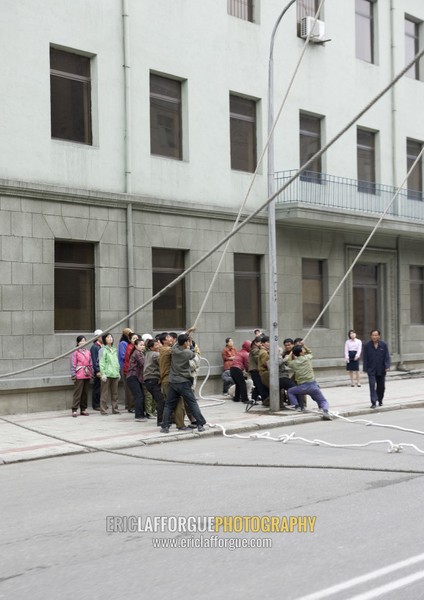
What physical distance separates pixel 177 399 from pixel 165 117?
335 inches

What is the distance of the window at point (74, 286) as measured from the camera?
18.2m

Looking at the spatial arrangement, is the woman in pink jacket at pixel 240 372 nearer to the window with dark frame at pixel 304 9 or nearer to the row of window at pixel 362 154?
the row of window at pixel 362 154

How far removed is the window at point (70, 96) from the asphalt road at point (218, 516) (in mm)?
8549

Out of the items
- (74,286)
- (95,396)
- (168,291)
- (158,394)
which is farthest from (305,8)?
(158,394)

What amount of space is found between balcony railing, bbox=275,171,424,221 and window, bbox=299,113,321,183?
6 centimetres

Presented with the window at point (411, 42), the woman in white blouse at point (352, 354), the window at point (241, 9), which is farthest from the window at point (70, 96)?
the window at point (411, 42)

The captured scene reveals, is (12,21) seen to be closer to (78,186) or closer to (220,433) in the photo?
(78,186)

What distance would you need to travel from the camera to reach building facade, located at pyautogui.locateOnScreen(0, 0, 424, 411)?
17469mm

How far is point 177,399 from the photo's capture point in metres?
14.8

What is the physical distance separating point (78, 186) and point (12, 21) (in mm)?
3650

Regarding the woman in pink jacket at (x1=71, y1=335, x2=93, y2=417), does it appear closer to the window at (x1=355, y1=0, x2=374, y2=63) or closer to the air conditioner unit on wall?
the air conditioner unit on wall

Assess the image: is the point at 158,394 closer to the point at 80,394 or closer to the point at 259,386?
the point at 80,394

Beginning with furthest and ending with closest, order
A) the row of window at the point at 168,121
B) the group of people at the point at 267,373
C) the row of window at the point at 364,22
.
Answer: the row of window at the point at 364,22 < the row of window at the point at 168,121 < the group of people at the point at 267,373

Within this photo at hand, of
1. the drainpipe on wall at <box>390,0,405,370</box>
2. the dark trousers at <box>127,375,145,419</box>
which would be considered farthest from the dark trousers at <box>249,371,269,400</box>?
the drainpipe on wall at <box>390,0,405,370</box>
